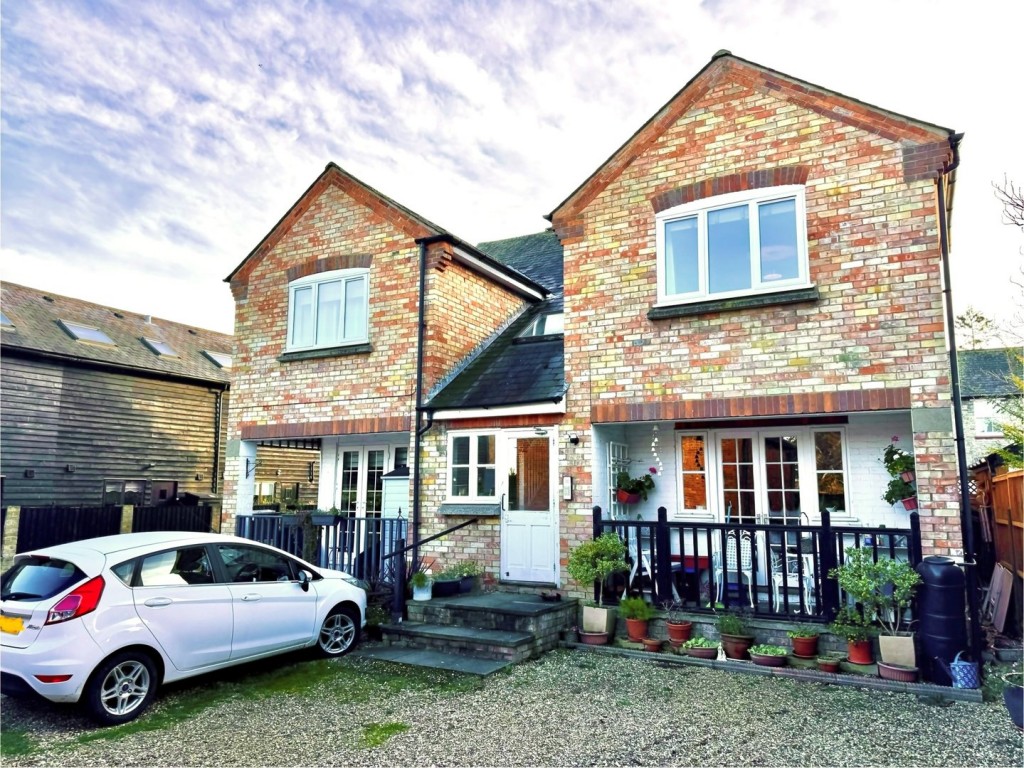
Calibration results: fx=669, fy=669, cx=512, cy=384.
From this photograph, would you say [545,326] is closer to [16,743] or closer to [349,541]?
[349,541]

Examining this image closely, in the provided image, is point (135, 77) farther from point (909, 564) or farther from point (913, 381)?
point (909, 564)

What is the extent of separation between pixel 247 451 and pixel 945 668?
36.5 feet

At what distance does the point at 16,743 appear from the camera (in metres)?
5.29

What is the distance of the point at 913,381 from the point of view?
25.0 ft

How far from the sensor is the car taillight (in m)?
5.50

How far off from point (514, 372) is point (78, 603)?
672 centimetres

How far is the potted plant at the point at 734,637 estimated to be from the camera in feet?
24.1

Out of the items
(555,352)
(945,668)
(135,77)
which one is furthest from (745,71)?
(135,77)

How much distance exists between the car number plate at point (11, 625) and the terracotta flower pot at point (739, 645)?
6.79 m

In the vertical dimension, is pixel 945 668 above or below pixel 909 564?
below

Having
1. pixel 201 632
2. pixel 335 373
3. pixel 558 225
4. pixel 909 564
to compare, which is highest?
pixel 558 225

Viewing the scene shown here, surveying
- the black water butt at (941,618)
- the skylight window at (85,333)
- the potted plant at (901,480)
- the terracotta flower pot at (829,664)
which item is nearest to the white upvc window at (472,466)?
the terracotta flower pot at (829,664)

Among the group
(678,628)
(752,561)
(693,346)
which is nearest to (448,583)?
(678,628)

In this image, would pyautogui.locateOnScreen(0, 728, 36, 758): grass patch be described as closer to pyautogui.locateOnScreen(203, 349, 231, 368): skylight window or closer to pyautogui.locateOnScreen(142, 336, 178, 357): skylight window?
pyautogui.locateOnScreen(142, 336, 178, 357): skylight window
